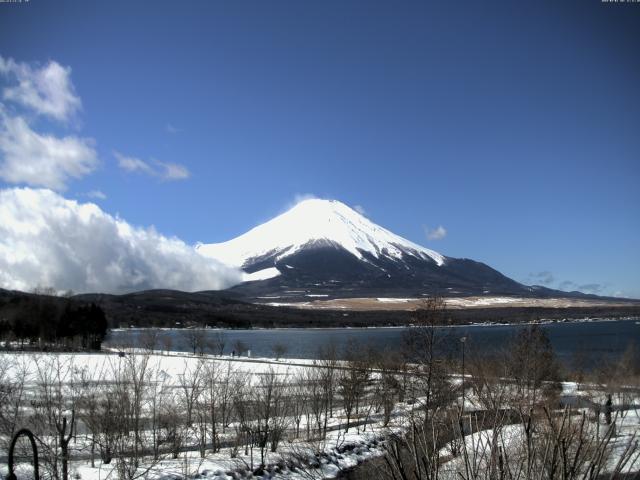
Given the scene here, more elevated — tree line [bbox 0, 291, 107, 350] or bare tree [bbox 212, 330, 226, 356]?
tree line [bbox 0, 291, 107, 350]

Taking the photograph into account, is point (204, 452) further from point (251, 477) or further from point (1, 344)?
point (1, 344)

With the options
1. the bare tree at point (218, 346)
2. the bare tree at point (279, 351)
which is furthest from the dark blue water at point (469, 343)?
the bare tree at point (218, 346)

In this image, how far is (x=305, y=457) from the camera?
80.1 feet

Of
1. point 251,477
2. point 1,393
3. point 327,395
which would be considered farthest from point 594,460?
point 327,395

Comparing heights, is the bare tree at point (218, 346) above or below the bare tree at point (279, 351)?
below

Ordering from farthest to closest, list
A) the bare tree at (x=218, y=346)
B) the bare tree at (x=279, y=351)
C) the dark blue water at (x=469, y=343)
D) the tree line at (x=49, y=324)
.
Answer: the bare tree at (x=218, y=346) → the tree line at (x=49, y=324) → the bare tree at (x=279, y=351) → the dark blue water at (x=469, y=343)

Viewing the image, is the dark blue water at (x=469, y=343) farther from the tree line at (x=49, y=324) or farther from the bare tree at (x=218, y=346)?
the tree line at (x=49, y=324)

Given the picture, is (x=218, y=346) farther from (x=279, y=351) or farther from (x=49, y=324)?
(x=279, y=351)

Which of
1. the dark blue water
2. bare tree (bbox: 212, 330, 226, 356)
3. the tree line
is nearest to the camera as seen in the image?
the dark blue water

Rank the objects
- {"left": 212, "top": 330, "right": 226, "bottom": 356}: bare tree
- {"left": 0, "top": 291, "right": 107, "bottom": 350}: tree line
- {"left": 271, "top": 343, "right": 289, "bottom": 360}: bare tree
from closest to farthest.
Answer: {"left": 271, "top": 343, "right": 289, "bottom": 360}: bare tree < {"left": 0, "top": 291, "right": 107, "bottom": 350}: tree line < {"left": 212, "top": 330, "right": 226, "bottom": 356}: bare tree

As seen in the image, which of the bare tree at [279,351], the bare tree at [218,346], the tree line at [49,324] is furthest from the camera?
the bare tree at [218,346]

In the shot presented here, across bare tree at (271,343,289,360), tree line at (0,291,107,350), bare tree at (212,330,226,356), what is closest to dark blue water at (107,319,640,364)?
bare tree at (271,343,289,360)

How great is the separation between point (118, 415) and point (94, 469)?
7.26ft

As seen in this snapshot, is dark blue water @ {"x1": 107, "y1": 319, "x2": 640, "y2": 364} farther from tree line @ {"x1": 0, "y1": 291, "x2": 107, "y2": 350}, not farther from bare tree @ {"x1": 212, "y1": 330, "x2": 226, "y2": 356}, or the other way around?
tree line @ {"x1": 0, "y1": 291, "x2": 107, "y2": 350}
